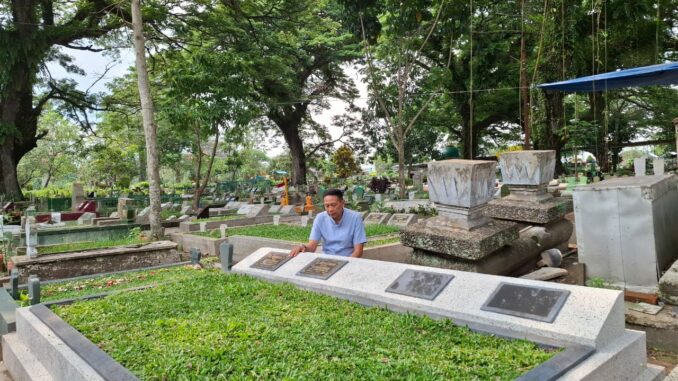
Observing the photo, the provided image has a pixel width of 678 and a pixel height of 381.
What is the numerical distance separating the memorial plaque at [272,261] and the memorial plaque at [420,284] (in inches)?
68.0

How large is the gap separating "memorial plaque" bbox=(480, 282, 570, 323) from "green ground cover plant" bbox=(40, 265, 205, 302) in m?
4.33

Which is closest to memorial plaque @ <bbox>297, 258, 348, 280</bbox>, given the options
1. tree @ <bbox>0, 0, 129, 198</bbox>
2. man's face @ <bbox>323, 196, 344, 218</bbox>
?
man's face @ <bbox>323, 196, 344, 218</bbox>

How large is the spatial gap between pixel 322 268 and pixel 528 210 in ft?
12.1

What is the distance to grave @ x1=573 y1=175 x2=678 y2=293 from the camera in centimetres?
497

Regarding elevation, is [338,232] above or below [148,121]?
below

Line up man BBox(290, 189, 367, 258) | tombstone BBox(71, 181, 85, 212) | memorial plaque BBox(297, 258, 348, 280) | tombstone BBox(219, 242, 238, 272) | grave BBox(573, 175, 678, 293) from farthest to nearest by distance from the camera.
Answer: tombstone BBox(71, 181, 85, 212) → tombstone BBox(219, 242, 238, 272) → man BBox(290, 189, 367, 258) → grave BBox(573, 175, 678, 293) → memorial plaque BBox(297, 258, 348, 280)

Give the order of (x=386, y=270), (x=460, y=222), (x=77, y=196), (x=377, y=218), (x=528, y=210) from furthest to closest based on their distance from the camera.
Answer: (x=77, y=196) < (x=377, y=218) < (x=528, y=210) < (x=460, y=222) < (x=386, y=270)

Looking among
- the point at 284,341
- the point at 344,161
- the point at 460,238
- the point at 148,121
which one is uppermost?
the point at 148,121

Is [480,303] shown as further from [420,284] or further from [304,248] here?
[304,248]

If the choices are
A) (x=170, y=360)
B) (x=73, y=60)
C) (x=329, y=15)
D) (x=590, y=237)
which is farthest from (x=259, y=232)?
(x=329, y=15)

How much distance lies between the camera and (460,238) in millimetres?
5156

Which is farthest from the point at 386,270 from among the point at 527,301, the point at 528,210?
the point at 528,210

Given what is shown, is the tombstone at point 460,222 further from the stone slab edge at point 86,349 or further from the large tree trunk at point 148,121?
the large tree trunk at point 148,121

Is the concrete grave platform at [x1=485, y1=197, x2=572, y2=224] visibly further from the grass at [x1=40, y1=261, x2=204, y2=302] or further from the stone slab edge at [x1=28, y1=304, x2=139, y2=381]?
the stone slab edge at [x1=28, y1=304, x2=139, y2=381]
